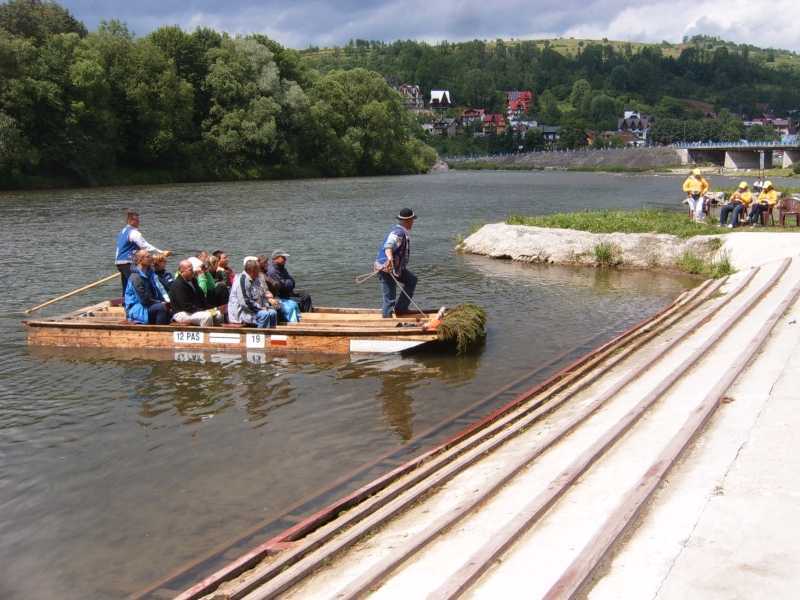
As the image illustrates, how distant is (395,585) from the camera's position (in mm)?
5492

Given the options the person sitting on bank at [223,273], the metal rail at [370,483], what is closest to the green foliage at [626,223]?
the metal rail at [370,483]

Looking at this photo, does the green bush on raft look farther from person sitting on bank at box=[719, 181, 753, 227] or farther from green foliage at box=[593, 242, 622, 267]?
person sitting on bank at box=[719, 181, 753, 227]

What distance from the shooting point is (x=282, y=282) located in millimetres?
15281

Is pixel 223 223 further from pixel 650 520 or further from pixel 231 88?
pixel 231 88

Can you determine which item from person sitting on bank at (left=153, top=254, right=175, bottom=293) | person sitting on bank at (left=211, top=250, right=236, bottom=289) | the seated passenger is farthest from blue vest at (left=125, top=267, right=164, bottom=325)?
person sitting on bank at (left=211, top=250, right=236, bottom=289)

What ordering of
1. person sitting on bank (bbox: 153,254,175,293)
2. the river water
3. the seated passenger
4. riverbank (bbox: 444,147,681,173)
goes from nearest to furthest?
the river water < person sitting on bank (bbox: 153,254,175,293) < the seated passenger < riverbank (bbox: 444,147,681,173)

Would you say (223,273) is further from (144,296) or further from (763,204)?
(763,204)

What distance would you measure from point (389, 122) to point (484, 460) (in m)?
94.6

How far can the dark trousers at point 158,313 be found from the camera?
14.4 meters

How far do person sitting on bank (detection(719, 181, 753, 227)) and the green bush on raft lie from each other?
49.4 ft

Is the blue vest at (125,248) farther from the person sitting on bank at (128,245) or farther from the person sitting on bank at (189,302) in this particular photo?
the person sitting on bank at (189,302)

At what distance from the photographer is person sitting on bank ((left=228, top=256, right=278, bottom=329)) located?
45.9 ft

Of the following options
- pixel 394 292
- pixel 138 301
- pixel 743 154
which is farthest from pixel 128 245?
pixel 743 154

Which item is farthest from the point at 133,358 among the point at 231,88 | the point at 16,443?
the point at 231,88
